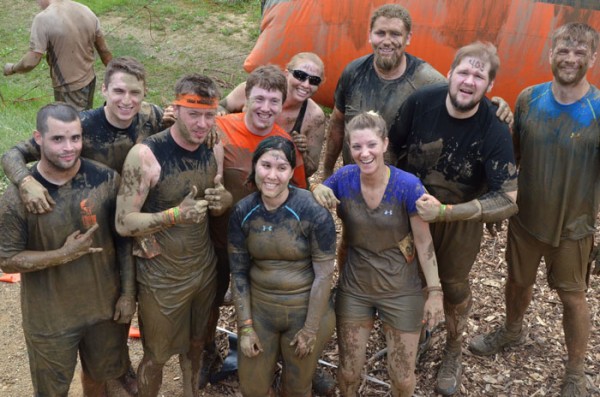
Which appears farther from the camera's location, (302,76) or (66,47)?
(66,47)

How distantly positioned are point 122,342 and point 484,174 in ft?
8.47

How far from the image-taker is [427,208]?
345 centimetres

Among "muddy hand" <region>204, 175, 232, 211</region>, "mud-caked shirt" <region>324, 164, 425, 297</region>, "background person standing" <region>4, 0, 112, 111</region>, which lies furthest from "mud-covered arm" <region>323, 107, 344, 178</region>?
"background person standing" <region>4, 0, 112, 111</region>

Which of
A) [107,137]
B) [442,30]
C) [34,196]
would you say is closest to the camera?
[34,196]

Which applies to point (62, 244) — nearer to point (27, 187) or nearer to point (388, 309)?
point (27, 187)

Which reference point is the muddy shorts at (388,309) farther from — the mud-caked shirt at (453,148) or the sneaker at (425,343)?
the sneaker at (425,343)

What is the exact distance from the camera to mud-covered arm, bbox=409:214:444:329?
3.60 metres

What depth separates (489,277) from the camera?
5.73 metres

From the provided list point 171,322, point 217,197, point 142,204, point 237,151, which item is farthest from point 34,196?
point 237,151

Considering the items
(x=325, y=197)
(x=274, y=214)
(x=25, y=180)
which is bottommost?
(x=274, y=214)

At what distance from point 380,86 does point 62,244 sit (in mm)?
2423

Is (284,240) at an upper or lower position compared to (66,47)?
lower

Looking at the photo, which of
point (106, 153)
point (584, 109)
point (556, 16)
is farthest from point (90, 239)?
point (556, 16)

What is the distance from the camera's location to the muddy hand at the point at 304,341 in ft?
11.4
